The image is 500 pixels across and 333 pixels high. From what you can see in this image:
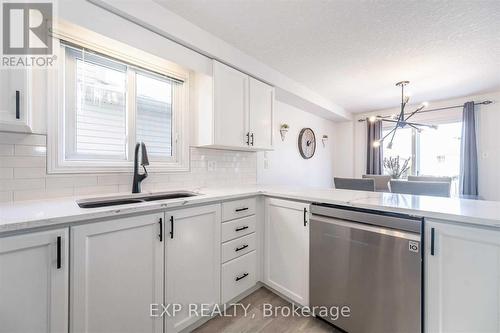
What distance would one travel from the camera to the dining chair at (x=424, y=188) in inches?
84.1

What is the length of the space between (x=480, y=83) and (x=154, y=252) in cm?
461

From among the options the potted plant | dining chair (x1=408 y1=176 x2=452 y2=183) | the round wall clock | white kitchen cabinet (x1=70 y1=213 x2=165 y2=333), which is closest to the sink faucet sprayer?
white kitchen cabinet (x1=70 y1=213 x2=165 y2=333)

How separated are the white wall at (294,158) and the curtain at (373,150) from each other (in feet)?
2.63

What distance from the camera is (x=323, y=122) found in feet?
15.2

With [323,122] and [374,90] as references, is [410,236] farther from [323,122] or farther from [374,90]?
[323,122]

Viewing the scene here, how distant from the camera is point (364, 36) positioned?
1.97 metres

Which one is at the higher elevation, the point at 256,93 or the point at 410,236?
the point at 256,93

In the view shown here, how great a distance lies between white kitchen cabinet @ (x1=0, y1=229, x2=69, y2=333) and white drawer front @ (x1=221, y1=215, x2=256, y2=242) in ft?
3.21

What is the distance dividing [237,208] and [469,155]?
4.23m

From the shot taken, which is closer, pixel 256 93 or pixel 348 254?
pixel 348 254

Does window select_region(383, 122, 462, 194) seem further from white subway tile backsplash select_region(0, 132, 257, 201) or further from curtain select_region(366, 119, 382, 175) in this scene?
white subway tile backsplash select_region(0, 132, 257, 201)

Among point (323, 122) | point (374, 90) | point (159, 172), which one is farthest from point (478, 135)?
point (159, 172)

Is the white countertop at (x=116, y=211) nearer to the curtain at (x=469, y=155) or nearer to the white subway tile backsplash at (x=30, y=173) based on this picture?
the white subway tile backsplash at (x=30, y=173)

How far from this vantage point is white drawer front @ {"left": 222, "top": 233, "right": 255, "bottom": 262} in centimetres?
172
